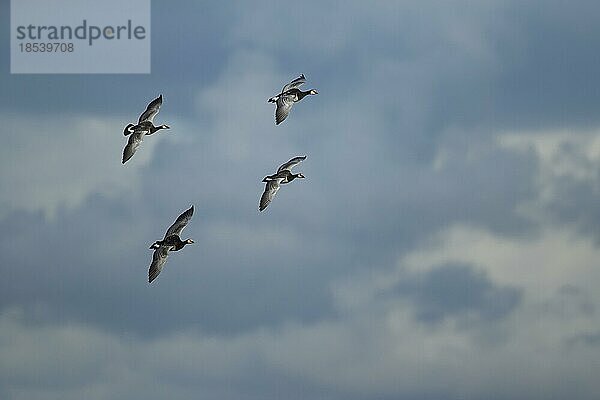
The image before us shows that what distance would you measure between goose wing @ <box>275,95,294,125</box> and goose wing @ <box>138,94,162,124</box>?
9.27 meters

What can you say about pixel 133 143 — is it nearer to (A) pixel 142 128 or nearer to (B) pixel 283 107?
(A) pixel 142 128

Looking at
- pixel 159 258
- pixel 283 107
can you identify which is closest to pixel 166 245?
pixel 159 258

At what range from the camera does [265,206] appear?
487 ft

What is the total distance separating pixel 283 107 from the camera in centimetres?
14675

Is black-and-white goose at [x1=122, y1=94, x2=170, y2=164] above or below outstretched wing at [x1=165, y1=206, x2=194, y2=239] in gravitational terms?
above

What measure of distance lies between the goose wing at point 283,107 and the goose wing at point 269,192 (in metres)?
6.83

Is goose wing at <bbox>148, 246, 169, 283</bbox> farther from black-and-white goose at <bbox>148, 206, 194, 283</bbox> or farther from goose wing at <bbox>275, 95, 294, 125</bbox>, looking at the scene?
goose wing at <bbox>275, 95, 294, 125</bbox>

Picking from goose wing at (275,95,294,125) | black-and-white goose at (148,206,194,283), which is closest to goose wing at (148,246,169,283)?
black-and-white goose at (148,206,194,283)

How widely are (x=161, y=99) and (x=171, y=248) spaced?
1165cm

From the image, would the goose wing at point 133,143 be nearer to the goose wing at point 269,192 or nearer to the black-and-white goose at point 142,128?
the black-and-white goose at point 142,128

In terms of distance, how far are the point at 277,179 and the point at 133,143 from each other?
12276mm

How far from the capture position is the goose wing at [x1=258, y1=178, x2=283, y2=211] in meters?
149

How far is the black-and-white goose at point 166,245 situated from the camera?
14525 cm

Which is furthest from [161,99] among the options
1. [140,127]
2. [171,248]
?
[171,248]
